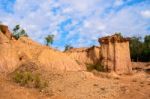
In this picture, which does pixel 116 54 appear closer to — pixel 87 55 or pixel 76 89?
pixel 87 55

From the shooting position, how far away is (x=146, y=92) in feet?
61.1

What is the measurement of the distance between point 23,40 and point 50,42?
2422 cm

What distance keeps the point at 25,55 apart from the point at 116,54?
1079 centimetres

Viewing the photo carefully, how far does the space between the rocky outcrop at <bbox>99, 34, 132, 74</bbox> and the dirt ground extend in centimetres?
979

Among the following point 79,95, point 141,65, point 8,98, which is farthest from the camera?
point 141,65

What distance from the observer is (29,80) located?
18.9 m

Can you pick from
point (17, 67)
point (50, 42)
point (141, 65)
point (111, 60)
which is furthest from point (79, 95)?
point (50, 42)

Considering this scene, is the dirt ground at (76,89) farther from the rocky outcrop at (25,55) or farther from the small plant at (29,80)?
the rocky outcrop at (25,55)

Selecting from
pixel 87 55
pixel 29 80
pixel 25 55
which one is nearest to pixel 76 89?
pixel 29 80

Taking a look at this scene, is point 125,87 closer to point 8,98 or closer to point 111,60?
point 8,98

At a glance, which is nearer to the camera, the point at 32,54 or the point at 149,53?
the point at 32,54

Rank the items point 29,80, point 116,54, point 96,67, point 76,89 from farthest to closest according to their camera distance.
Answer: point 96,67
point 116,54
point 29,80
point 76,89

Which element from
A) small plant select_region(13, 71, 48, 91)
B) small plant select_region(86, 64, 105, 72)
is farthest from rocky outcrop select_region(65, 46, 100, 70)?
small plant select_region(13, 71, 48, 91)

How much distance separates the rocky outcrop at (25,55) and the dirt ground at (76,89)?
1539mm
